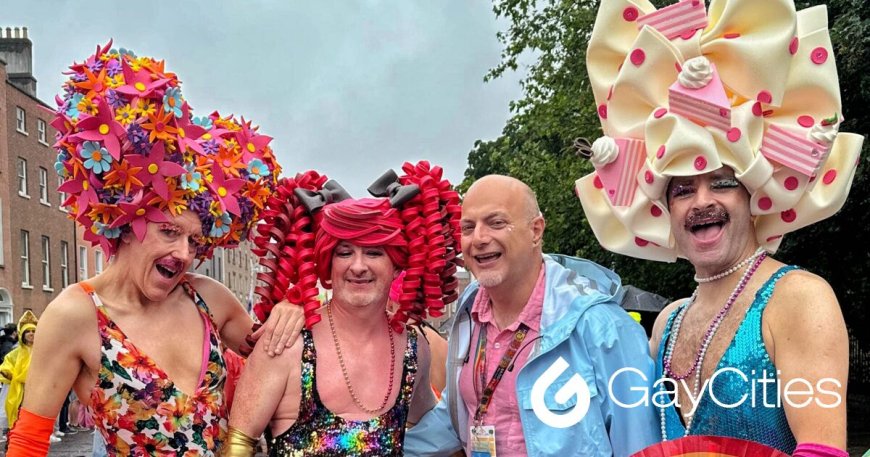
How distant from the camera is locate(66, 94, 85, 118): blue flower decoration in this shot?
3.04 m

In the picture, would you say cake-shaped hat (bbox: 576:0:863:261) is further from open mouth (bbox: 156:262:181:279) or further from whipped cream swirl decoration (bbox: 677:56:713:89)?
open mouth (bbox: 156:262:181:279)

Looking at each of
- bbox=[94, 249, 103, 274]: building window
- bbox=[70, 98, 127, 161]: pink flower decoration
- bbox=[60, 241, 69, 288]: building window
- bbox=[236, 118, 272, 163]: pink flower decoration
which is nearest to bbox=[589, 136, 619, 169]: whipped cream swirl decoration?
bbox=[236, 118, 272, 163]: pink flower decoration

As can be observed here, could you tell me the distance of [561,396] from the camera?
9.56 ft

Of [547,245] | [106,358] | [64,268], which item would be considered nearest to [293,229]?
[106,358]

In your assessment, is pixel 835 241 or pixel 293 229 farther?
pixel 835 241

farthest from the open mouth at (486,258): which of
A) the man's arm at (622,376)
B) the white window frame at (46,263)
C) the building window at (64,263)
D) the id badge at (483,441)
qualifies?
the building window at (64,263)

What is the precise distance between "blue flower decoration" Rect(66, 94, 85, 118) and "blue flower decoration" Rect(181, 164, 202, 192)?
0.44m

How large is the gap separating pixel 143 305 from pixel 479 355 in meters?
1.32

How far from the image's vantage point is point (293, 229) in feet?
11.0

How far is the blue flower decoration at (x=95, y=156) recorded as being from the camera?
3014mm

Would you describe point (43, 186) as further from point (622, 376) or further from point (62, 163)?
point (622, 376)

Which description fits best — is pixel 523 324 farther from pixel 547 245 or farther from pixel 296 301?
pixel 547 245

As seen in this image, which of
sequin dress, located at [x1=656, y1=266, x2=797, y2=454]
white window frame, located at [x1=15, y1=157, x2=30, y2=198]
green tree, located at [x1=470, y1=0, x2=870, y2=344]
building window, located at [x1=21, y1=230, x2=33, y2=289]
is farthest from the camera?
white window frame, located at [x1=15, y1=157, x2=30, y2=198]

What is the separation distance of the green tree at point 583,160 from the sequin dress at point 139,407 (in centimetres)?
759
